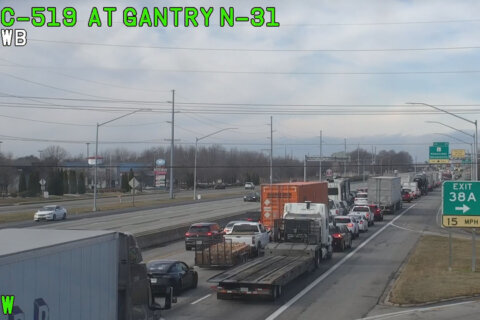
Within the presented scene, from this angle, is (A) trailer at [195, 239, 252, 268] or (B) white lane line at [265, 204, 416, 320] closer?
(B) white lane line at [265, 204, 416, 320]

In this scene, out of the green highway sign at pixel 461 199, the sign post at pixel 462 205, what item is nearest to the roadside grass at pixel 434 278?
the sign post at pixel 462 205

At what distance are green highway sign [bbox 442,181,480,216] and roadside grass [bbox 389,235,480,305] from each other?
2.39 m

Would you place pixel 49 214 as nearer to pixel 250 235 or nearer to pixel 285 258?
pixel 250 235

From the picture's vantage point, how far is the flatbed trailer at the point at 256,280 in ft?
62.0

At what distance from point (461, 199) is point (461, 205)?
9.9 inches

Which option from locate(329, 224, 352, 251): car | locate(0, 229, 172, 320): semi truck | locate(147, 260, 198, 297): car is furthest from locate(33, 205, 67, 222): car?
locate(0, 229, 172, 320): semi truck

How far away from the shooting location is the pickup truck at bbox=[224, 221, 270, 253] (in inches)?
1140

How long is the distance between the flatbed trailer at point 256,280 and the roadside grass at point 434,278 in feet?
11.2

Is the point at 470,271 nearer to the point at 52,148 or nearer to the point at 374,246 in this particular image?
the point at 374,246

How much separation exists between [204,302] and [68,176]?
8478 cm

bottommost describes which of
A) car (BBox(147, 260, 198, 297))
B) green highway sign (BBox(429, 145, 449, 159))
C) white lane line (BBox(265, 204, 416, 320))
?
white lane line (BBox(265, 204, 416, 320))

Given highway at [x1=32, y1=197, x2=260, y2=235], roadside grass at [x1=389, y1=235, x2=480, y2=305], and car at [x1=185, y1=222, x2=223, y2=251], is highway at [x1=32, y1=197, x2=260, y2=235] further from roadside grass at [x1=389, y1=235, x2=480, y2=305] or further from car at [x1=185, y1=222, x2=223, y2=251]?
roadside grass at [x1=389, y1=235, x2=480, y2=305]

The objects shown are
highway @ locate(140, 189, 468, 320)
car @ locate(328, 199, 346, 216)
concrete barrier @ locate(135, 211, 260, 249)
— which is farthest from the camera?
car @ locate(328, 199, 346, 216)

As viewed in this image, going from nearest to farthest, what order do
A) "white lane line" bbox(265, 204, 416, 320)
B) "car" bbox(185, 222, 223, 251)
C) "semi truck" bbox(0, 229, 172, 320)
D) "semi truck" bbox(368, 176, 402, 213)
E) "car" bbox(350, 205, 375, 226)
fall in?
1. "semi truck" bbox(0, 229, 172, 320)
2. "white lane line" bbox(265, 204, 416, 320)
3. "car" bbox(185, 222, 223, 251)
4. "car" bbox(350, 205, 375, 226)
5. "semi truck" bbox(368, 176, 402, 213)
